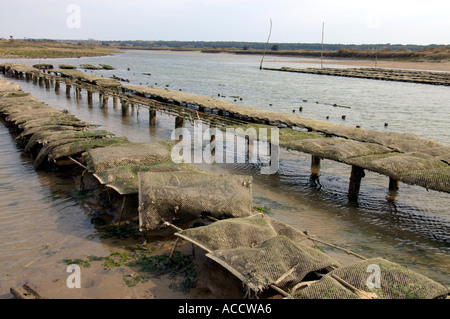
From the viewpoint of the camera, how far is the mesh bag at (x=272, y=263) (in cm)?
593

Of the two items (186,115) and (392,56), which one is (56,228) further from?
(392,56)

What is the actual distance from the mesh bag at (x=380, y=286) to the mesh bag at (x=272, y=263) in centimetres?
38

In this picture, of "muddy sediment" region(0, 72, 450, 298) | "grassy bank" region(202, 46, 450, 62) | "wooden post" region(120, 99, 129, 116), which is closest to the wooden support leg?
"wooden post" region(120, 99, 129, 116)

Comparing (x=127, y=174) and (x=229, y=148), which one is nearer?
(x=127, y=174)

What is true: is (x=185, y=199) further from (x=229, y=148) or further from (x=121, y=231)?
(x=229, y=148)

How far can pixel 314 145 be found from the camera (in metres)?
13.6

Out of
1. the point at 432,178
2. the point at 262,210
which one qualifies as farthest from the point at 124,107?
the point at 432,178

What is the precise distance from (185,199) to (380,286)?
15.1 ft

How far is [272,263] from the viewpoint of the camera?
6.20 m

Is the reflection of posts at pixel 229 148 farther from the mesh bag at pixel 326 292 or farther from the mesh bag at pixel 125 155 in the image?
the mesh bag at pixel 326 292

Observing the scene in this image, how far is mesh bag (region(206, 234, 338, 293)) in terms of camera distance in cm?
593
